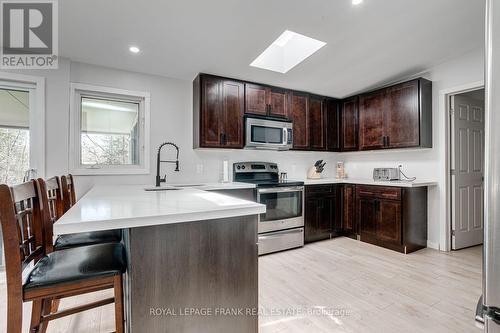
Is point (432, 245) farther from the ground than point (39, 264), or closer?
closer

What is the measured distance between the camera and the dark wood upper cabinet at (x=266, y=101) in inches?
139

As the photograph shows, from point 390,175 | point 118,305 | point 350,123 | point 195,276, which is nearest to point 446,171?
point 390,175

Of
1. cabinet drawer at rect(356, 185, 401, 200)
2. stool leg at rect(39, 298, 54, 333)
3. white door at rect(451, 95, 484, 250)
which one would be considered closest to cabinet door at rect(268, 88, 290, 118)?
cabinet drawer at rect(356, 185, 401, 200)

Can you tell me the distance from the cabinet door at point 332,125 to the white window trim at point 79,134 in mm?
2924

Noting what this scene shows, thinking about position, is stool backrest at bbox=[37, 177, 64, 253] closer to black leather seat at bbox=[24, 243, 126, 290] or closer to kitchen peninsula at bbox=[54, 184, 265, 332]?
black leather seat at bbox=[24, 243, 126, 290]

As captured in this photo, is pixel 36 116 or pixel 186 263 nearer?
pixel 186 263

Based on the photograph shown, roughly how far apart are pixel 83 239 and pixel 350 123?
4.03 m

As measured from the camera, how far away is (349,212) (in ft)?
12.6

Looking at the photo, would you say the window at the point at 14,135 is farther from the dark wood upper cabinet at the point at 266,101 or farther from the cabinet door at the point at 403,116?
the cabinet door at the point at 403,116

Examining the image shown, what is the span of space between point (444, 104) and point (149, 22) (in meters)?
3.69

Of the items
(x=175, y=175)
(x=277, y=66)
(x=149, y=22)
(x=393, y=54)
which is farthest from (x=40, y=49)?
(x=393, y=54)

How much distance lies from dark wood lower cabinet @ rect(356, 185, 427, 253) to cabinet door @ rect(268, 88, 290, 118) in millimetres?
1669

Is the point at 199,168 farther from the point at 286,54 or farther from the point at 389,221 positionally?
the point at 389,221

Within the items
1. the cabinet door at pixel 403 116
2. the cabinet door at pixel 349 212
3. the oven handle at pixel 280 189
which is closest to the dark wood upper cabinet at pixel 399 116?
the cabinet door at pixel 403 116
